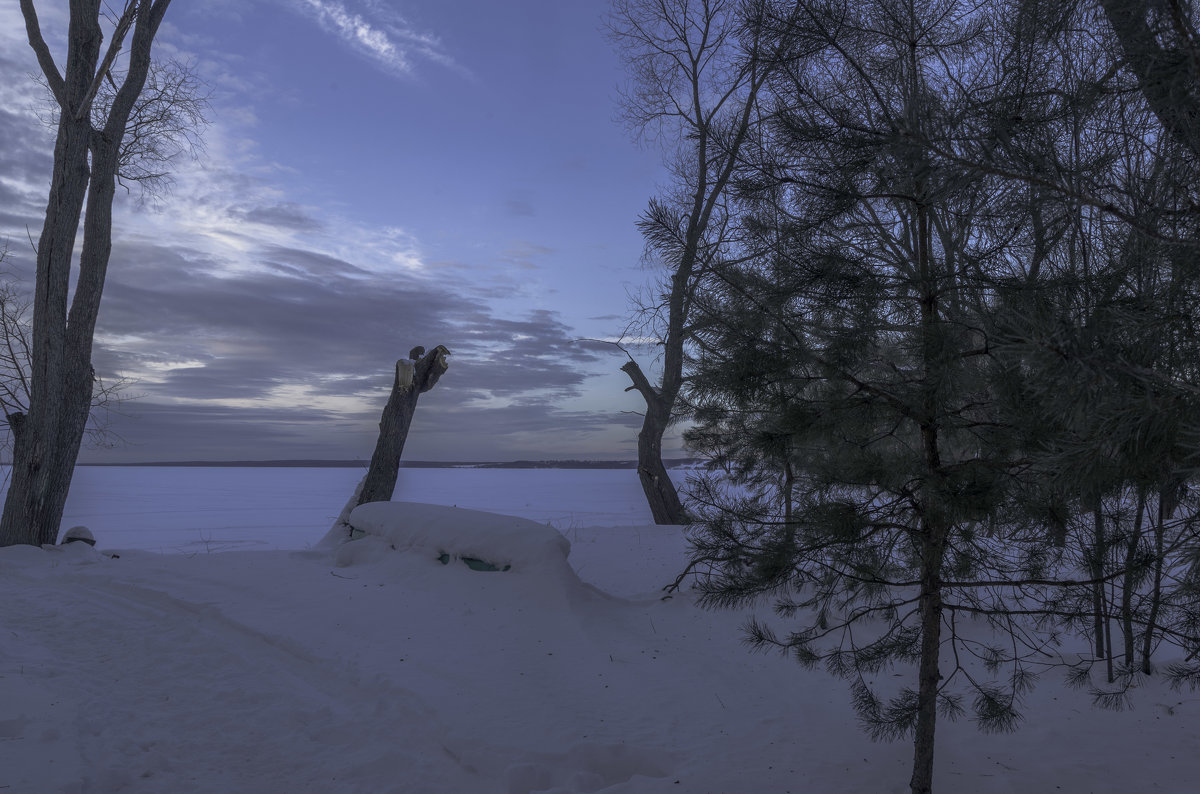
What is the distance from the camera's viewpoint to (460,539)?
6742 mm

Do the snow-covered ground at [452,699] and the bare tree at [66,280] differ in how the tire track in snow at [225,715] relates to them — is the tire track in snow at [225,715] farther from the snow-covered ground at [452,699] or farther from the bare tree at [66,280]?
the bare tree at [66,280]

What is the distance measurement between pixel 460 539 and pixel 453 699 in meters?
2.58

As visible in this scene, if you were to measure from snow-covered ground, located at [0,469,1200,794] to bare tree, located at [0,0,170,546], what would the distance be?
209 cm

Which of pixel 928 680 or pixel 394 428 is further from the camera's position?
pixel 394 428

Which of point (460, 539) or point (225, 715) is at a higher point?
point (460, 539)

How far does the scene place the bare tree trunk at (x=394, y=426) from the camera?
10.1 metres

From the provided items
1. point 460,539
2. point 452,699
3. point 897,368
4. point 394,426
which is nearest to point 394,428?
point 394,426

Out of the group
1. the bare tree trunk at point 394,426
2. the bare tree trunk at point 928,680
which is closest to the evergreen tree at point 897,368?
the bare tree trunk at point 928,680

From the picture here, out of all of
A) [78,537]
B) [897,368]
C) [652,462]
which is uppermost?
[897,368]

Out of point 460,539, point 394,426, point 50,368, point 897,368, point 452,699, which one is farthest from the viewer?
point 394,426

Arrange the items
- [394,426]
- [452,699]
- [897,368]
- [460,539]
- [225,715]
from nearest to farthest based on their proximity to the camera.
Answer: [897,368] → [225,715] → [452,699] → [460,539] → [394,426]

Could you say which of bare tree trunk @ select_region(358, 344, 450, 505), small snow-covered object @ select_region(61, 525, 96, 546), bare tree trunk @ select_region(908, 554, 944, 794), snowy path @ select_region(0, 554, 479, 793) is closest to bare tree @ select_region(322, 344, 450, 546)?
bare tree trunk @ select_region(358, 344, 450, 505)

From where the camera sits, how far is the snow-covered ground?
343cm

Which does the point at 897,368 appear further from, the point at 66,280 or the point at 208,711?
the point at 66,280
